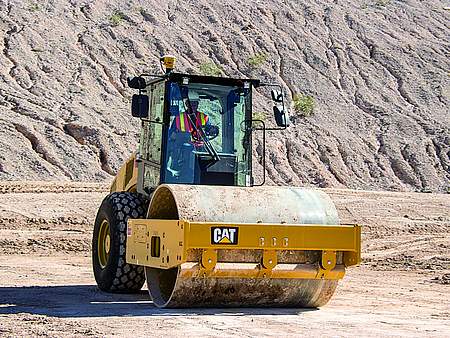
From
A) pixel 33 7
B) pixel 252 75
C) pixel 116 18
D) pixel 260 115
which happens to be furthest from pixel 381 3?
pixel 33 7

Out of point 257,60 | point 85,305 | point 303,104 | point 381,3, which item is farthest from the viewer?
point 381,3

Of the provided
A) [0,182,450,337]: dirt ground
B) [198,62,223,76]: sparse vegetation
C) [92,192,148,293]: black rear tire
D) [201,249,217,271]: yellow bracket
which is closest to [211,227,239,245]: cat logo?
[201,249,217,271]: yellow bracket

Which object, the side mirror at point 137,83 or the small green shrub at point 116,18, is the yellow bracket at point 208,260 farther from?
the small green shrub at point 116,18

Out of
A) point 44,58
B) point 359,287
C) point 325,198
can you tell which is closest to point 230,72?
point 44,58

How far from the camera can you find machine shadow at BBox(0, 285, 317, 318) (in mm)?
11055

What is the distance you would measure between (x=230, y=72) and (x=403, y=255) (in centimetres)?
2487

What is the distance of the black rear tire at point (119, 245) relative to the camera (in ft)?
42.8

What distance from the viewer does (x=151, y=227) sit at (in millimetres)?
11672

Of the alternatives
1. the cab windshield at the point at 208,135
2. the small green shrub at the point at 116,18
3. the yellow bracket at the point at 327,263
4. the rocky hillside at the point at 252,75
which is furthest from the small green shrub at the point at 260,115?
the yellow bracket at the point at 327,263

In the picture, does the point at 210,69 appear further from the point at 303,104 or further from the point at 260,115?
the point at 260,115

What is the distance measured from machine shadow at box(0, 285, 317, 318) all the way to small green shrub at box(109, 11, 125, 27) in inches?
1260

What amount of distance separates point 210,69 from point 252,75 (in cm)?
228

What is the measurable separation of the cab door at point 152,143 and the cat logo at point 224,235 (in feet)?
7.44

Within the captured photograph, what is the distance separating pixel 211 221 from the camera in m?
11.0
